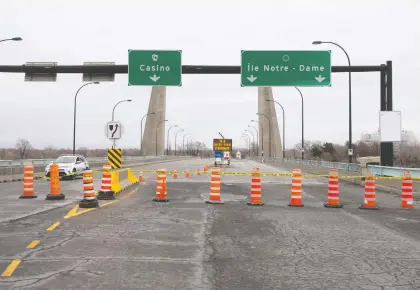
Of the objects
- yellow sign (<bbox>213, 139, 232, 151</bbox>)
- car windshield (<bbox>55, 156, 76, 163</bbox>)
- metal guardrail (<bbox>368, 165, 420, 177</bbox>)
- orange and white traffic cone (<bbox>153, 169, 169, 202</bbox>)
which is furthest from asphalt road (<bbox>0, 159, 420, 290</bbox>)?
yellow sign (<bbox>213, 139, 232, 151</bbox>)

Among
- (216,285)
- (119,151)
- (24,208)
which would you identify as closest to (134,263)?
(216,285)

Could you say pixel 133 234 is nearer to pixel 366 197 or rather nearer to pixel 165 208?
pixel 165 208

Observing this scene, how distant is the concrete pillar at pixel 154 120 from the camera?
95.3 m

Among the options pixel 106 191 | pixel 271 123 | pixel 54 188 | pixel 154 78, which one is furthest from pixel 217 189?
pixel 271 123

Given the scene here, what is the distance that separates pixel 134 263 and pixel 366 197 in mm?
10131

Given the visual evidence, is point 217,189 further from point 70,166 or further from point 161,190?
point 70,166

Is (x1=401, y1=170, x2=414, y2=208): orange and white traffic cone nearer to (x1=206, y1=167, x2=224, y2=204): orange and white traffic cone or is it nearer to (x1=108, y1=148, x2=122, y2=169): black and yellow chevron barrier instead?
(x1=206, y1=167, x2=224, y2=204): orange and white traffic cone

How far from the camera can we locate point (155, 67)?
2394 centimetres

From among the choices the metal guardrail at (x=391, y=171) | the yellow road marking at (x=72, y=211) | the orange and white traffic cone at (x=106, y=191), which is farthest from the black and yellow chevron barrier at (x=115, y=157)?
the metal guardrail at (x=391, y=171)

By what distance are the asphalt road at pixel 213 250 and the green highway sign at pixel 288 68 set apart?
11.5m

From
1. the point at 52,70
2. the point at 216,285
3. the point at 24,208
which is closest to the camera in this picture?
the point at 216,285

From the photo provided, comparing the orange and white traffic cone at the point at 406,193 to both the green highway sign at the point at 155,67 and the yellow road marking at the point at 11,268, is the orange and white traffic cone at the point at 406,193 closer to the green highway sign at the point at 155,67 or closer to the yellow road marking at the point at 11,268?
the yellow road marking at the point at 11,268

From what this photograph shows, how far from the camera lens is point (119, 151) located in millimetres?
18891

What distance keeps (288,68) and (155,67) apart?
7246 mm
